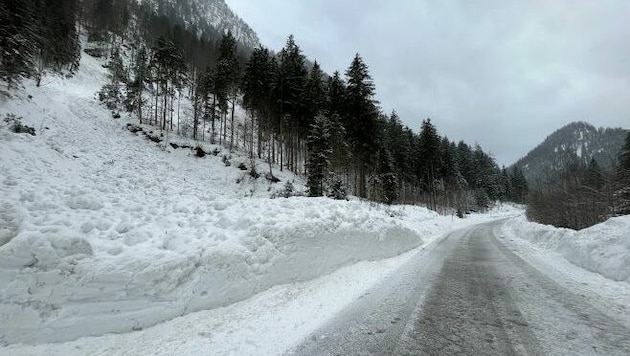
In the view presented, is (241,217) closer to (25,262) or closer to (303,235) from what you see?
(303,235)

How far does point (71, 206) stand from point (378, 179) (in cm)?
4010

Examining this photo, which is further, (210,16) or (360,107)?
(210,16)

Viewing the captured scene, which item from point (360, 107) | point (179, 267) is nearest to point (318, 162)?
point (360, 107)

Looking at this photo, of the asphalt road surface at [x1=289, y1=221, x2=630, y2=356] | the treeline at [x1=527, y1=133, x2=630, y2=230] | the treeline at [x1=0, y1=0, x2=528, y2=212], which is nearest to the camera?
the asphalt road surface at [x1=289, y1=221, x2=630, y2=356]

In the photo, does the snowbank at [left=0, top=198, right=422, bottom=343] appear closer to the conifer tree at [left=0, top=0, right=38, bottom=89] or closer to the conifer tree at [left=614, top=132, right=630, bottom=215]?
the conifer tree at [left=614, top=132, right=630, bottom=215]

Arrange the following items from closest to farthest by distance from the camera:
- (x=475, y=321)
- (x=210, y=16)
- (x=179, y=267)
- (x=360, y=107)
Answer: (x=475, y=321) < (x=179, y=267) < (x=360, y=107) < (x=210, y=16)

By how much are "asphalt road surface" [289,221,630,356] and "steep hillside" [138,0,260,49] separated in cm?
12900

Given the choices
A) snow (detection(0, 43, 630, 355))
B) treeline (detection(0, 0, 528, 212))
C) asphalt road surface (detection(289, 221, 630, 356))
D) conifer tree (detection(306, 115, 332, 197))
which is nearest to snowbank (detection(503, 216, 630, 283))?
snow (detection(0, 43, 630, 355))

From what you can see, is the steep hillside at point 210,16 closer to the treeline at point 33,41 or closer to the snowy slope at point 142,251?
the treeline at point 33,41

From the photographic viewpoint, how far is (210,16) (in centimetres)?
16662

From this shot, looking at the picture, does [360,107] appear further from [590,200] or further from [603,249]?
[603,249]

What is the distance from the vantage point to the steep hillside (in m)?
125

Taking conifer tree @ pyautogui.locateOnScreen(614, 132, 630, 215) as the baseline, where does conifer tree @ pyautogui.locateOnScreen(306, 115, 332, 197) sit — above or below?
above

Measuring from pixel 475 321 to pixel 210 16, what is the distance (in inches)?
7354
